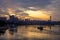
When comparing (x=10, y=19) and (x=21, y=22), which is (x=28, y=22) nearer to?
(x=21, y=22)

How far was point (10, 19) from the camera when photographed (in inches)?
5851

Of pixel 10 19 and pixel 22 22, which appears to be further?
pixel 22 22

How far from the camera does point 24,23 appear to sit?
18462cm

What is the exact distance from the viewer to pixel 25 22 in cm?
18425

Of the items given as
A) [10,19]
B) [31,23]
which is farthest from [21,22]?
[10,19]

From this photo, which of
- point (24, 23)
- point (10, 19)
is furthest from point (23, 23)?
point (10, 19)

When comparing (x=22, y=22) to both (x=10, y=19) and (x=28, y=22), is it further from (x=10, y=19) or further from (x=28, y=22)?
(x=10, y=19)

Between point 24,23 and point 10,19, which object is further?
point 24,23

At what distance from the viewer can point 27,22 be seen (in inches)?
7283

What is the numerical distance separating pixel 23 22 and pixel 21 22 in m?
2.74

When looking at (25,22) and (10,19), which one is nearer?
(10,19)

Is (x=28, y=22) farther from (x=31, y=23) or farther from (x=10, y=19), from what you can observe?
(x=10, y=19)

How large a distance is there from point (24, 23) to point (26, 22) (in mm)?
2210

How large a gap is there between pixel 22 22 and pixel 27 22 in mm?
5330
